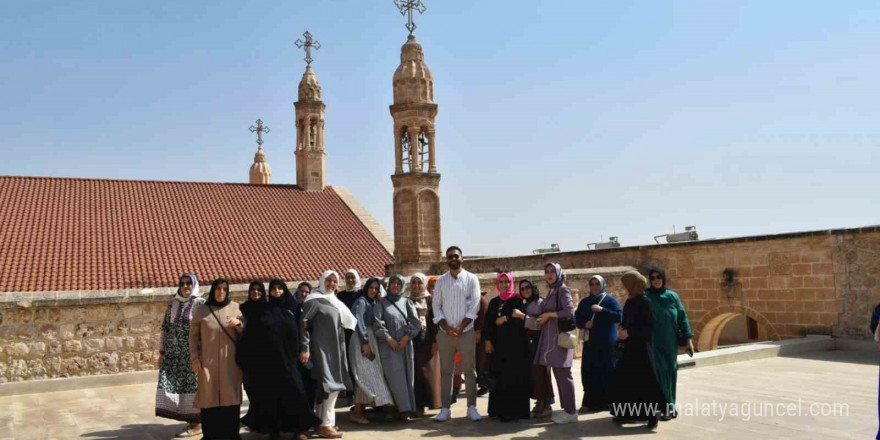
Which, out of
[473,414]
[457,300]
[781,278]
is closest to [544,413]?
[473,414]

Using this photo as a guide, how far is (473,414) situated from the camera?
6.32 m

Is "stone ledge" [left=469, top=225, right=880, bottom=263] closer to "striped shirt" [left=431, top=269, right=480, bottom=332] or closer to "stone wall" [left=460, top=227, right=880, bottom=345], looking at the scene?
"stone wall" [left=460, top=227, right=880, bottom=345]

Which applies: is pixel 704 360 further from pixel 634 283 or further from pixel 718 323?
pixel 718 323

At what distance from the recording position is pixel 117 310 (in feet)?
28.0

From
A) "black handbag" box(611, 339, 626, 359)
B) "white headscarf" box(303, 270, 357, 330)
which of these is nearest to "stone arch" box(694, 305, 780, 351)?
"black handbag" box(611, 339, 626, 359)

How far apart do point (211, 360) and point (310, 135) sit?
81.5 ft

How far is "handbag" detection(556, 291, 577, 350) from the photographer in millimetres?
6023

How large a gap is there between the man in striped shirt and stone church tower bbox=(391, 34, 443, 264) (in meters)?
12.1

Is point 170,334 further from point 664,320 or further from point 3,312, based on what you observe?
point 664,320

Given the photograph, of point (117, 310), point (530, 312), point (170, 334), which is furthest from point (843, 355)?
point (117, 310)

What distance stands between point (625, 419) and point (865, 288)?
23.3 ft

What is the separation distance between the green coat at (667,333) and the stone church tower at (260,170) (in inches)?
1364

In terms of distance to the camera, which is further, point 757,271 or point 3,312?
point 757,271

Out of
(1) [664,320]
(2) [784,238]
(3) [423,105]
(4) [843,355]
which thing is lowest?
(4) [843,355]
